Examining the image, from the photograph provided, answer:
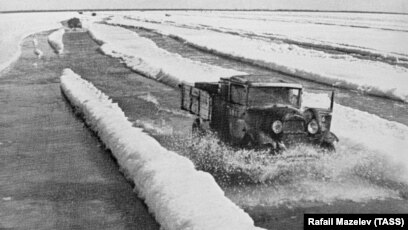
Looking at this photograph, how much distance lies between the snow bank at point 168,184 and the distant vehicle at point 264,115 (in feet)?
5.82

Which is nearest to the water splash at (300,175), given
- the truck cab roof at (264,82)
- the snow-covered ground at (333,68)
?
the truck cab roof at (264,82)

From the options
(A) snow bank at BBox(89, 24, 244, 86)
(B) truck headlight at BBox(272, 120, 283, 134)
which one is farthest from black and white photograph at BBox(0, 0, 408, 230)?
(A) snow bank at BBox(89, 24, 244, 86)

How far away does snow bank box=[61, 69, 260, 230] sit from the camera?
27.5 ft

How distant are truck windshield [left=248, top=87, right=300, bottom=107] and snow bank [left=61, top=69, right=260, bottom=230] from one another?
2.45 m

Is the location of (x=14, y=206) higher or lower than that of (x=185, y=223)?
lower

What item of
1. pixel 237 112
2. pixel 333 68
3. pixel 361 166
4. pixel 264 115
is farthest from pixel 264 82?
pixel 333 68

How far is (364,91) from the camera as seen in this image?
85.2ft

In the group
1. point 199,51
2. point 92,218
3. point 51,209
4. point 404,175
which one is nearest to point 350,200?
point 404,175

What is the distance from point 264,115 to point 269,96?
0.64 m

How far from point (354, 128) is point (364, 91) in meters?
10.4

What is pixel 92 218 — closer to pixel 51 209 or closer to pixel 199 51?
pixel 51 209

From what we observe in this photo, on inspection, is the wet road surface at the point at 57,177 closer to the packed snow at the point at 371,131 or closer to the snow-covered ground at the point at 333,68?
the packed snow at the point at 371,131

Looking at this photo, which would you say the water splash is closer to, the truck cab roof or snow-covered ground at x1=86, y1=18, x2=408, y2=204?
snow-covered ground at x1=86, y1=18, x2=408, y2=204

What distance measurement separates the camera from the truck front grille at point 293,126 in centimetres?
1180
